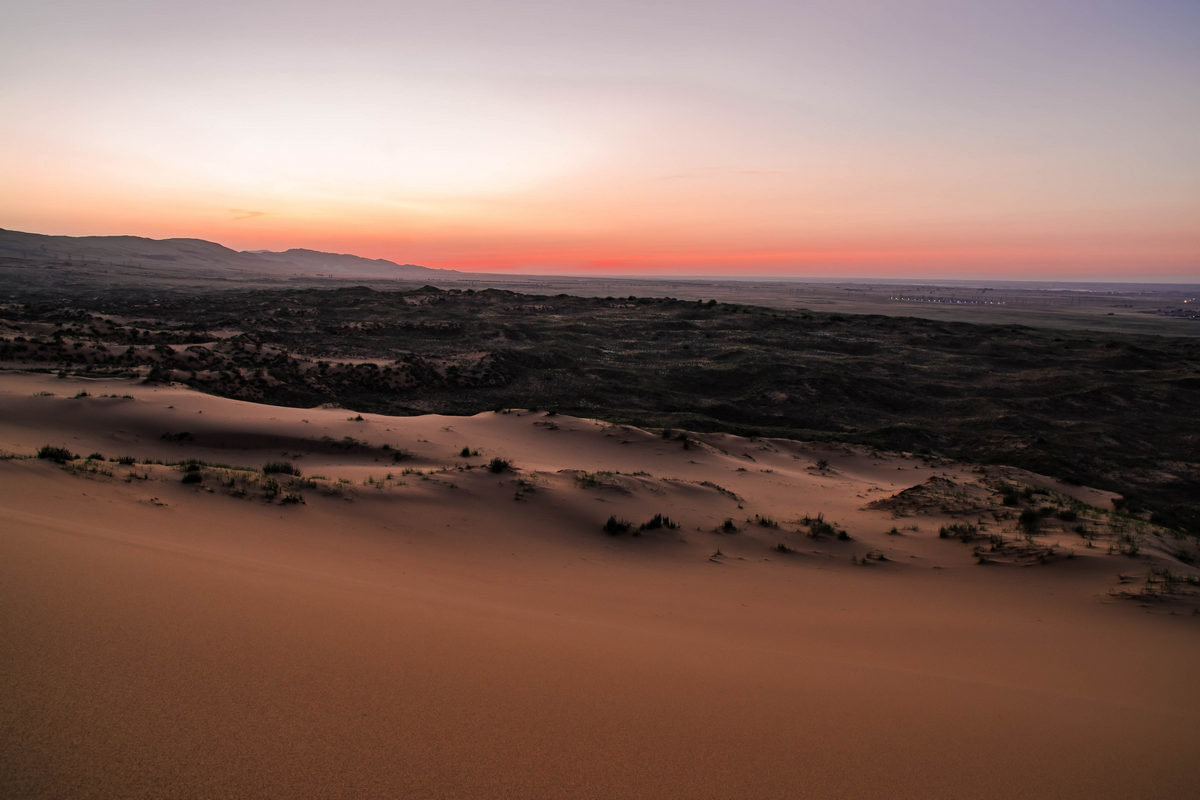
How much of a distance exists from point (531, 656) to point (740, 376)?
1032 inches

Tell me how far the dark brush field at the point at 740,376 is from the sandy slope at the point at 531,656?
1031cm

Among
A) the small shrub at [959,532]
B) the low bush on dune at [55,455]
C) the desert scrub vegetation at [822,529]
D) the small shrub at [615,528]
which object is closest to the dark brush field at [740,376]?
the small shrub at [959,532]

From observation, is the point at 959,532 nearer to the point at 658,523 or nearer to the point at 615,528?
the point at 658,523

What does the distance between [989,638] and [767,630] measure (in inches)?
87.6

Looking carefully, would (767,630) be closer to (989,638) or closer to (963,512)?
(989,638)

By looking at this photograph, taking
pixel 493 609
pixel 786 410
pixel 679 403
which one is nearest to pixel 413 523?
pixel 493 609

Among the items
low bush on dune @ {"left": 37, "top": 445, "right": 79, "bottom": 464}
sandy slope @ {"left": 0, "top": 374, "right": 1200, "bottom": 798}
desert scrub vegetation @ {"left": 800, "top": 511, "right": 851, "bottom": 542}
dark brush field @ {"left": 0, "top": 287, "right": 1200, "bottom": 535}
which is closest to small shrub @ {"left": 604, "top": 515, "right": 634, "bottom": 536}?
sandy slope @ {"left": 0, "top": 374, "right": 1200, "bottom": 798}

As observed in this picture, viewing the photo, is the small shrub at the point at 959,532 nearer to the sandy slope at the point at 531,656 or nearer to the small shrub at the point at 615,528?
the sandy slope at the point at 531,656

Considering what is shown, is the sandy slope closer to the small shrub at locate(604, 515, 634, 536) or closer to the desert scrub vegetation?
the small shrub at locate(604, 515, 634, 536)

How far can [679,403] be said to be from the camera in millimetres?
25500

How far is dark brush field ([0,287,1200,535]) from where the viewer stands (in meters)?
21.1

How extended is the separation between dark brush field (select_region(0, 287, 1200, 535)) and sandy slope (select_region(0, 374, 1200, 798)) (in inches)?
406

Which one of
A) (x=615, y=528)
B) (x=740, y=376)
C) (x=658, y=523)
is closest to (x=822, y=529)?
(x=658, y=523)

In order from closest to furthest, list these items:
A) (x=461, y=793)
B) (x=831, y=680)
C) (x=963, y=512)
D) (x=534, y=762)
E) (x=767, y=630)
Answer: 1. (x=461, y=793)
2. (x=534, y=762)
3. (x=831, y=680)
4. (x=767, y=630)
5. (x=963, y=512)
